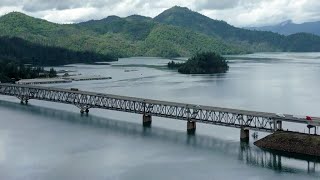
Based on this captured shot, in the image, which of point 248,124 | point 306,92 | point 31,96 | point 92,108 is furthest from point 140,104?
point 306,92

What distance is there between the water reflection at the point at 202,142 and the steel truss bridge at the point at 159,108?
78.0 inches

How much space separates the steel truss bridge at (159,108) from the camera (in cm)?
5600

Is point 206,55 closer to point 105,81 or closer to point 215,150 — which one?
point 105,81

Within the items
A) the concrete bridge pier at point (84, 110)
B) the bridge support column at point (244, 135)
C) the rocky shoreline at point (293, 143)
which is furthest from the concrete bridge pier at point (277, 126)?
the concrete bridge pier at point (84, 110)

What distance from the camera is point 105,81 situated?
449 ft

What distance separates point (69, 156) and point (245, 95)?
190ft

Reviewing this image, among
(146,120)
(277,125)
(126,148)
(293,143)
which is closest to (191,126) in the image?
(146,120)

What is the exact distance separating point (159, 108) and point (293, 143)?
94.9 ft

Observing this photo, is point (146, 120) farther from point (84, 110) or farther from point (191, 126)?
point (84, 110)

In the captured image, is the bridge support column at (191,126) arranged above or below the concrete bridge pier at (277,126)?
below

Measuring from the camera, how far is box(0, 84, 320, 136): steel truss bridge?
2205 inches

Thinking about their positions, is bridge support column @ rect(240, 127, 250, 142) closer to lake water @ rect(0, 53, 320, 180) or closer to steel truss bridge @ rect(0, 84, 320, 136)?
steel truss bridge @ rect(0, 84, 320, 136)

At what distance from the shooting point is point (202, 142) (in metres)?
56.7

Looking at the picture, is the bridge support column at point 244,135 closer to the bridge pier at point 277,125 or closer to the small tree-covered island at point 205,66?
the bridge pier at point 277,125
